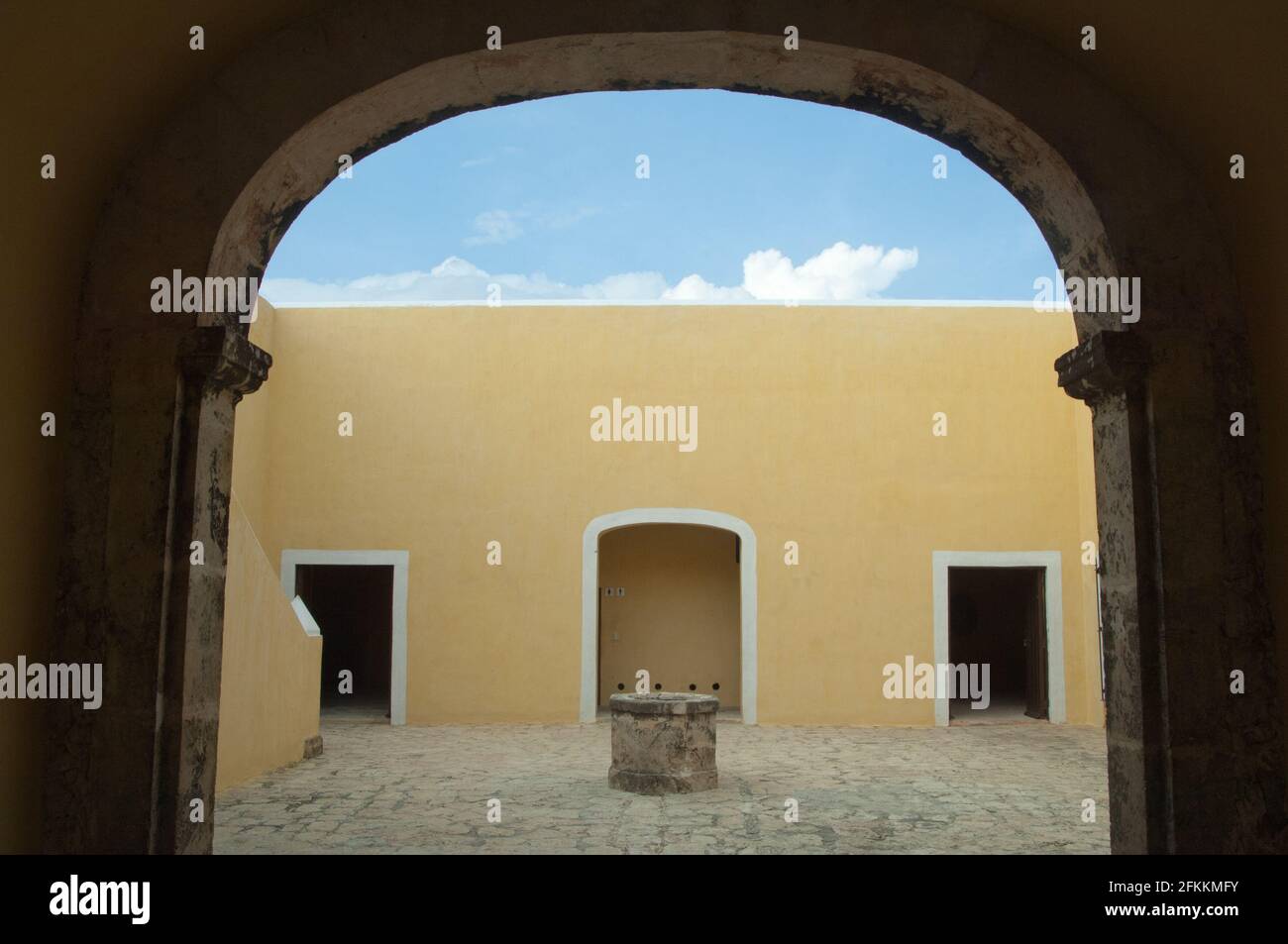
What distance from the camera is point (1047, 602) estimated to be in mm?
12766

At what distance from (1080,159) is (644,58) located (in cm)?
146

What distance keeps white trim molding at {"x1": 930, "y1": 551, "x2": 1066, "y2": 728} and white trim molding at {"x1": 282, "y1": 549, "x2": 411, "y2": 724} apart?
242 inches

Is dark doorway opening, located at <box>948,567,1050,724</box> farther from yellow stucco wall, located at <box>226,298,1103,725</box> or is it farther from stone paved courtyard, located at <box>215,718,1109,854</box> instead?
stone paved courtyard, located at <box>215,718,1109,854</box>

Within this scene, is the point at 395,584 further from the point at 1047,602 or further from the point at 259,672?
Answer: the point at 1047,602

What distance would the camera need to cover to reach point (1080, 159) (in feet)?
11.4

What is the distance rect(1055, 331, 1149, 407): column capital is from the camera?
11.2 ft

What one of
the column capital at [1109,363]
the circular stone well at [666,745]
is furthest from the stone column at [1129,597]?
the circular stone well at [666,745]

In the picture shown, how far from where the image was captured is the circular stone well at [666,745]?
25.9ft

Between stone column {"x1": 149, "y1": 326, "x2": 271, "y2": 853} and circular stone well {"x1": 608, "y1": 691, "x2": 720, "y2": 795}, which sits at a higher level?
stone column {"x1": 149, "y1": 326, "x2": 271, "y2": 853}

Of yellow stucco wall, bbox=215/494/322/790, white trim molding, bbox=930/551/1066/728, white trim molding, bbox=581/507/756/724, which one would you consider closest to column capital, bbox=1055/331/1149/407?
yellow stucco wall, bbox=215/494/322/790

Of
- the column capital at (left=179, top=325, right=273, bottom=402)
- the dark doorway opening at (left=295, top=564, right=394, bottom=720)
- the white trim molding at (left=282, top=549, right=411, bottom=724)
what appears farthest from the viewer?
the dark doorway opening at (left=295, top=564, right=394, bottom=720)

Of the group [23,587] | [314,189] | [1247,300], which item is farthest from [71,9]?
[1247,300]

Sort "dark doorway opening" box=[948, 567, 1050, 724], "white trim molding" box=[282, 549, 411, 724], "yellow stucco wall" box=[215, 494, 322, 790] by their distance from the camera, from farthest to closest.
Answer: "dark doorway opening" box=[948, 567, 1050, 724], "white trim molding" box=[282, 549, 411, 724], "yellow stucco wall" box=[215, 494, 322, 790]

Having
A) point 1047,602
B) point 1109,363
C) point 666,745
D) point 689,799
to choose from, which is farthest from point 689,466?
point 1109,363
